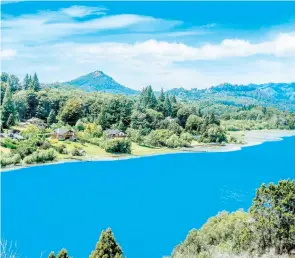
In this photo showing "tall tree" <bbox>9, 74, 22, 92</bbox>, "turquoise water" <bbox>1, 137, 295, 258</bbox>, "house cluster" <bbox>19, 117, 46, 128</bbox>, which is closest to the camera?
"turquoise water" <bbox>1, 137, 295, 258</bbox>

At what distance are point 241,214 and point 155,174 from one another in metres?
32.5

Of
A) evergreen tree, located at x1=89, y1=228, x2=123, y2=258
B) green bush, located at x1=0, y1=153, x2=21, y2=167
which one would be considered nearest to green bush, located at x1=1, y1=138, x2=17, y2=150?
green bush, located at x1=0, y1=153, x2=21, y2=167

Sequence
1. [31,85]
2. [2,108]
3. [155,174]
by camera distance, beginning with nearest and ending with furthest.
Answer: [155,174] → [2,108] → [31,85]

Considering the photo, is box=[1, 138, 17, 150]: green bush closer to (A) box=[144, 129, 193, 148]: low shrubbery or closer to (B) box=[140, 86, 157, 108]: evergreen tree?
(A) box=[144, 129, 193, 148]: low shrubbery

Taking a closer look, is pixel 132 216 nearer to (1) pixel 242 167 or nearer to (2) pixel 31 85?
(1) pixel 242 167

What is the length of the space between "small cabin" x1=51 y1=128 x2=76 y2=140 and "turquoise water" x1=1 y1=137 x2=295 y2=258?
9.92 meters

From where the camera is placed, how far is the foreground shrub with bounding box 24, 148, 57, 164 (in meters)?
51.9

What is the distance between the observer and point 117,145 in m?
63.8

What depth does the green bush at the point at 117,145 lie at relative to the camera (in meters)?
63.4

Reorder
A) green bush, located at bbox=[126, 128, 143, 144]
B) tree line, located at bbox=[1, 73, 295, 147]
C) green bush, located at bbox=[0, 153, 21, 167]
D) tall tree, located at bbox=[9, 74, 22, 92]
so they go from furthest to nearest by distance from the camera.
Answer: tall tree, located at bbox=[9, 74, 22, 92] → tree line, located at bbox=[1, 73, 295, 147] → green bush, located at bbox=[126, 128, 143, 144] → green bush, located at bbox=[0, 153, 21, 167]

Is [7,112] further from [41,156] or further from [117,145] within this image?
[117,145]

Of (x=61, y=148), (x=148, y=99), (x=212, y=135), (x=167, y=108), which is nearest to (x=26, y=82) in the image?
(x=148, y=99)

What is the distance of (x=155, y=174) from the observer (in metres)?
51.7

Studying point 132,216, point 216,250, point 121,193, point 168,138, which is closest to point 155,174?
point 121,193
